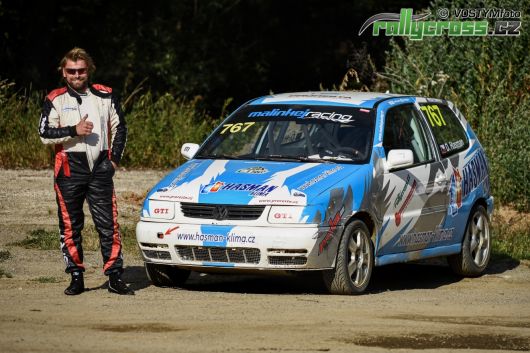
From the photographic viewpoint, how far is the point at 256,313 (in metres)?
10.3

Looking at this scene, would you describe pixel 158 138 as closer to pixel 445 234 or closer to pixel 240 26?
pixel 445 234

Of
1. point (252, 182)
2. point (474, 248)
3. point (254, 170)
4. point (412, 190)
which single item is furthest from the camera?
point (474, 248)

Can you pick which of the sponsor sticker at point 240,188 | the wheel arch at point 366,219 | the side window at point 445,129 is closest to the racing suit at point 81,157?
the sponsor sticker at point 240,188

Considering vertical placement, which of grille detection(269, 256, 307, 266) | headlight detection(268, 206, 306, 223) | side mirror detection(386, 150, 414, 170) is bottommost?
grille detection(269, 256, 307, 266)

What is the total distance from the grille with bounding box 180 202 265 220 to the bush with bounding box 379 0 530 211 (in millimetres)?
8001

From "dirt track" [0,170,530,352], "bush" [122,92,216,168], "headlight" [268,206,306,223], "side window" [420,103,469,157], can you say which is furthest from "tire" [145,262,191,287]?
"bush" [122,92,216,168]

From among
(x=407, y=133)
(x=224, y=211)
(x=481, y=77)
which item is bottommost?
(x=481, y=77)

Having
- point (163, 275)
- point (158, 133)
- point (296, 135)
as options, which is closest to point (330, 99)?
point (296, 135)

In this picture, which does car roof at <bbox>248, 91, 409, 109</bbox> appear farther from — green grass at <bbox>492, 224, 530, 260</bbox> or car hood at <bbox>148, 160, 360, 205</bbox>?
green grass at <bbox>492, 224, 530, 260</bbox>

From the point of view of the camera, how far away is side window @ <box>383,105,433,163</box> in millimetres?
12523

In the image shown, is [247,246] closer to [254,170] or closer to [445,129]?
[254,170]

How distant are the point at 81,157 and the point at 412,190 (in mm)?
3027

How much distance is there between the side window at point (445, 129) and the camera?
1324 cm

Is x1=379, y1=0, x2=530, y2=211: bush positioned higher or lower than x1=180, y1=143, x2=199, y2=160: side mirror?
lower
